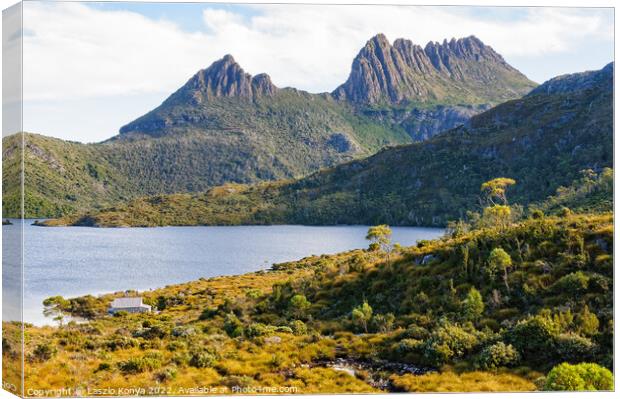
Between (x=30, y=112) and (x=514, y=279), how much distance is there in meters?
17.6

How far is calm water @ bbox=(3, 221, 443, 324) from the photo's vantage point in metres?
71.4

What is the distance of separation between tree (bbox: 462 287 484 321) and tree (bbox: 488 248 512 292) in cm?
155

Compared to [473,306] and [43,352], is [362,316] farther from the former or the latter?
[43,352]

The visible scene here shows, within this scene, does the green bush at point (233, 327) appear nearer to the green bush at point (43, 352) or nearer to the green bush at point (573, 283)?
the green bush at point (43, 352)

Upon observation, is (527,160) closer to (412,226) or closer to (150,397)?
(412,226)

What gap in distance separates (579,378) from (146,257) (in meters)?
102

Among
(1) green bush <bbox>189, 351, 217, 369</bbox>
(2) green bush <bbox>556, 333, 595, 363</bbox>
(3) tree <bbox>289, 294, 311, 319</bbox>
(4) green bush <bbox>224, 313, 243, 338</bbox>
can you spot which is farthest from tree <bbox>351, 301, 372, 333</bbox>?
(2) green bush <bbox>556, 333, 595, 363</bbox>

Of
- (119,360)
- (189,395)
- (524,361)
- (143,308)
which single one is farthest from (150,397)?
(143,308)

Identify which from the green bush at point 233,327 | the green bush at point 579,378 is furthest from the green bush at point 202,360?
the green bush at point 579,378

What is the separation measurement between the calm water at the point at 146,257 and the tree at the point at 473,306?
2560 centimetres

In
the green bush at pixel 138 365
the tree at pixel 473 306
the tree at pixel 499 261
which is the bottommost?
the green bush at pixel 138 365

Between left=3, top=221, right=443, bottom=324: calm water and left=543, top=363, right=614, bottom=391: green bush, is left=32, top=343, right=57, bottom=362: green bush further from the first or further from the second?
left=3, top=221, right=443, bottom=324: calm water

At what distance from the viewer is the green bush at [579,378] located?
51.3 ft

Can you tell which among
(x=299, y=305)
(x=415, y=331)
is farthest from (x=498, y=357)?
(x=299, y=305)
